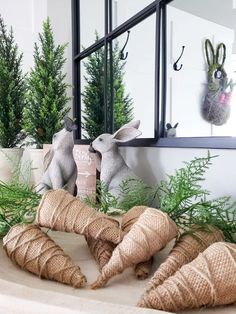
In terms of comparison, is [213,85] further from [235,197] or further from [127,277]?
[127,277]

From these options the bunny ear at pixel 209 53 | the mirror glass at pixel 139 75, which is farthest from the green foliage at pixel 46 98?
the bunny ear at pixel 209 53

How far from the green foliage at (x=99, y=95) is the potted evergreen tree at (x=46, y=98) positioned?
0.28 feet

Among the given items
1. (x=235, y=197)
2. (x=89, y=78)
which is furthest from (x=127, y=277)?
(x=89, y=78)

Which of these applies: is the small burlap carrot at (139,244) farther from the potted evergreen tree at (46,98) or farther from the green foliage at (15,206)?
the potted evergreen tree at (46,98)

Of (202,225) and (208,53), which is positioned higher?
(208,53)

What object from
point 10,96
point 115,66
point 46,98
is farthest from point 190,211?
point 10,96

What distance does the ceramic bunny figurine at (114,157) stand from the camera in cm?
74

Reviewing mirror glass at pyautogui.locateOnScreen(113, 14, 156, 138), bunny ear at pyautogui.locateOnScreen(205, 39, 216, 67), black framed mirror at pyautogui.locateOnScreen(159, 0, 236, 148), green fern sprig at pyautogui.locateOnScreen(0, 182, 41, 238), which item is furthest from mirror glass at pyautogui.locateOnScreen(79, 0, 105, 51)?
green fern sprig at pyautogui.locateOnScreen(0, 182, 41, 238)

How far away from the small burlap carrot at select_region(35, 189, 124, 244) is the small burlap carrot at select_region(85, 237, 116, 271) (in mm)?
13

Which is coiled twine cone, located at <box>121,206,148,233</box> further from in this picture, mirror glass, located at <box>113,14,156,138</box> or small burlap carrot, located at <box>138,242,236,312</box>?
mirror glass, located at <box>113,14,156,138</box>

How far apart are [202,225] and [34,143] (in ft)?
3.10

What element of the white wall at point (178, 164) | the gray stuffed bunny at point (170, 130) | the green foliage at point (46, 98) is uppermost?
the green foliage at point (46, 98)

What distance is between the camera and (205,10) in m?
0.67

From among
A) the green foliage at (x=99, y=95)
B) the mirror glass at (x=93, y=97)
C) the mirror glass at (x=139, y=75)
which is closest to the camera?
the mirror glass at (x=139, y=75)
